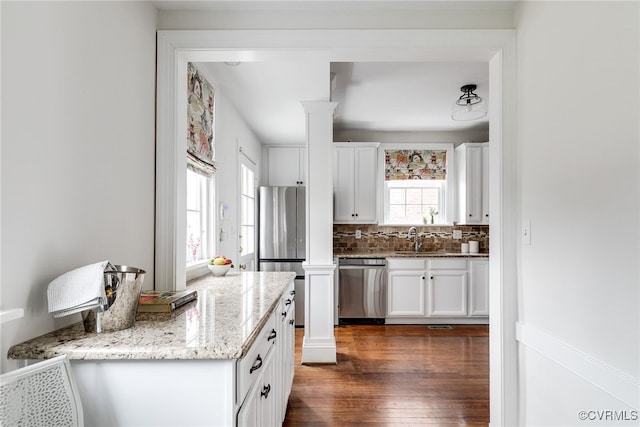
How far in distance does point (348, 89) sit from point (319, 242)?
1.52 meters

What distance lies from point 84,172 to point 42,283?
1.32ft

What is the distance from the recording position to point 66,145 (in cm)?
121

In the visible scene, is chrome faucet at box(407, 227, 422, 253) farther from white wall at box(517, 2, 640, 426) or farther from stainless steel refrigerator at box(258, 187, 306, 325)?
white wall at box(517, 2, 640, 426)

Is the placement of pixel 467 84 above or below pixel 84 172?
above

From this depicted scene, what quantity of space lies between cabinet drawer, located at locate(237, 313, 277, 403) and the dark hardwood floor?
0.94m

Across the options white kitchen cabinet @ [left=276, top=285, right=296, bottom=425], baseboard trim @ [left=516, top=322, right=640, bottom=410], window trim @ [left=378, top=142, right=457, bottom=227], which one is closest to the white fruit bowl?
white kitchen cabinet @ [left=276, top=285, right=296, bottom=425]

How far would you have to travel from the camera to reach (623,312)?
1.20m

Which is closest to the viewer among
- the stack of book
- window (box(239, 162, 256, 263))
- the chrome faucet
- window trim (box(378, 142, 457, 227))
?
the stack of book

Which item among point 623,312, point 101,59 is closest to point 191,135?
point 101,59

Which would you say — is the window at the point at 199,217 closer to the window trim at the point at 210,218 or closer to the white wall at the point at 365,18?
the window trim at the point at 210,218

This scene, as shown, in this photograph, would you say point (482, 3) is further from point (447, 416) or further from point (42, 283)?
point (447, 416)

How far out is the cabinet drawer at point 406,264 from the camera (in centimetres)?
451

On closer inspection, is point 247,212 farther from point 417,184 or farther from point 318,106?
point 417,184

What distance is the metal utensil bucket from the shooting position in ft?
3.78
